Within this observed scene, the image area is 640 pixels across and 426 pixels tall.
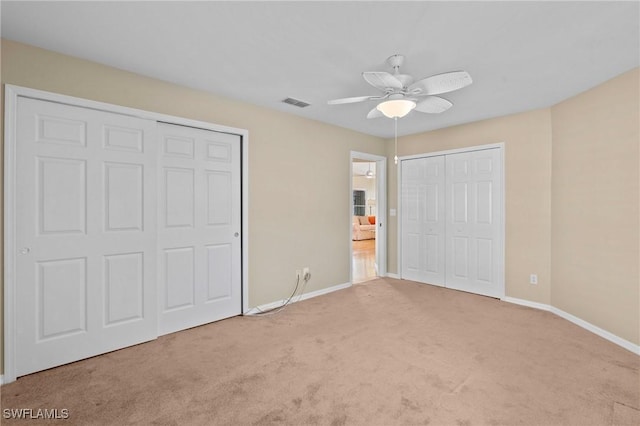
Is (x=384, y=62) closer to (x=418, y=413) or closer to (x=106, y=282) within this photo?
(x=418, y=413)

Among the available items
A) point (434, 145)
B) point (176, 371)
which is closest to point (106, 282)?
point (176, 371)

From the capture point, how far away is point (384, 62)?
2.53 meters

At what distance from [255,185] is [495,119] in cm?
326

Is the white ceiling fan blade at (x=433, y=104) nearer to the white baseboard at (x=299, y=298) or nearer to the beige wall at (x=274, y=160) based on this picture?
the beige wall at (x=274, y=160)

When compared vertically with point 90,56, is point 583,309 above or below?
below

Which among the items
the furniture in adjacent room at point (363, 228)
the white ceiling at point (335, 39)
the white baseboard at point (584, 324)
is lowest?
the white baseboard at point (584, 324)

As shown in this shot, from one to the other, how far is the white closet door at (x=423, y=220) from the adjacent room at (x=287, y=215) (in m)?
0.61

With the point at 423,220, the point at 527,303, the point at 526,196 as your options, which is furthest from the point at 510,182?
the point at 527,303

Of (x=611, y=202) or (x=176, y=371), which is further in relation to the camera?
(x=611, y=202)

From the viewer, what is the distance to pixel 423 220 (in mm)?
5043

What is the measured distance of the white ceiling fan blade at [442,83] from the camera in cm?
207

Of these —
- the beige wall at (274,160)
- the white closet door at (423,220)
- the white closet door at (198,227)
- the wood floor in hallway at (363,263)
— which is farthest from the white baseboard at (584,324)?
the white closet door at (198,227)

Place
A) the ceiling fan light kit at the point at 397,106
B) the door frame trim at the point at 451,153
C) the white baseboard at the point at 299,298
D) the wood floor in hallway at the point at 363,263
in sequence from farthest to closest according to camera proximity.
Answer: the wood floor in hallway at the point at 363,263, the door frame trim at the point at 451,153, the white baseboard at the point at 299,298, the ceiling fan light kit at the point at 397,106

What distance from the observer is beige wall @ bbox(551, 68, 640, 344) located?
2.75 meters
